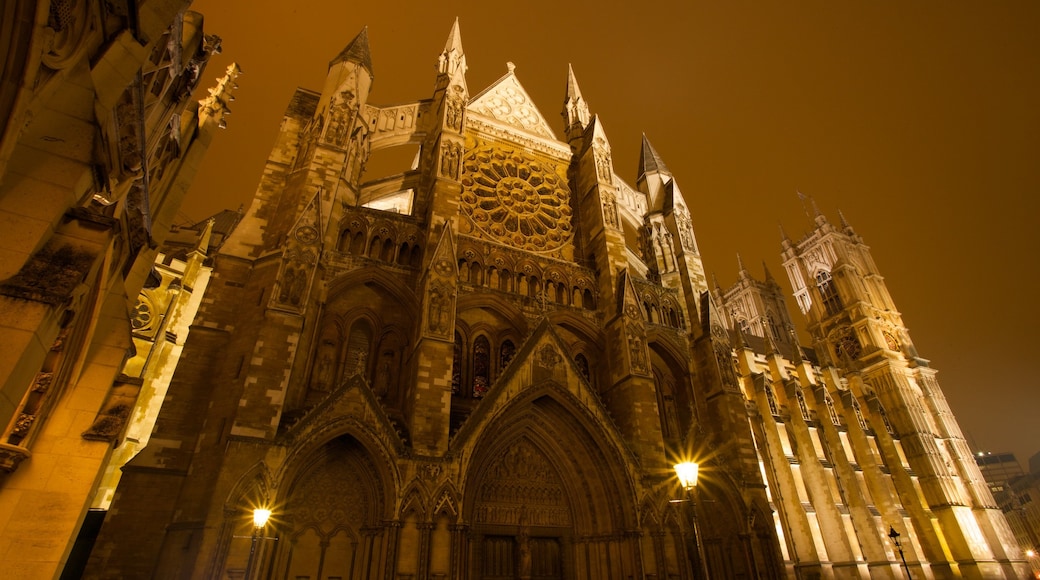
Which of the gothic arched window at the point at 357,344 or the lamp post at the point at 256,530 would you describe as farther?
the gothic arched window at the point at 357,344

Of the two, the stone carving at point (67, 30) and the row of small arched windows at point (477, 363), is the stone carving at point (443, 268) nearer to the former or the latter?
the row of small arched windows at point (477, 363)

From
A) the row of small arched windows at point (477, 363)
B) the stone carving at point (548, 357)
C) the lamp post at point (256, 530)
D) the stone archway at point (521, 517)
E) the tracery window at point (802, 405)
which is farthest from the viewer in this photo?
the tracery window at point (802, 405)

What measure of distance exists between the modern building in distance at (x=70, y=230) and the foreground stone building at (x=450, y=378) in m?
3.34

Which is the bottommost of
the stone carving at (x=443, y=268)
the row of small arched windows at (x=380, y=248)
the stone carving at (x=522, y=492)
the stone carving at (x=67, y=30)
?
the stone carving at (x=522, y=492)

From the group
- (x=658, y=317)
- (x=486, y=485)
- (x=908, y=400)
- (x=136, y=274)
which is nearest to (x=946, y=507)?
(x=908, y=400)

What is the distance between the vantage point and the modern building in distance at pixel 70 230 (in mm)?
3963

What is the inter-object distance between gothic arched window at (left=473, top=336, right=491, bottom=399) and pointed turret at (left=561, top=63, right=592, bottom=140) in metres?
10.9

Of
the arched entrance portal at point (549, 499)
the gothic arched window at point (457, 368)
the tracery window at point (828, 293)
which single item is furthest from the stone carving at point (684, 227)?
the tracery window at point (828, 293)

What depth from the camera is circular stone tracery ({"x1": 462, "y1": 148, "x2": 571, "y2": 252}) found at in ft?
57.2

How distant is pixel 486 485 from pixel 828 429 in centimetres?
2580

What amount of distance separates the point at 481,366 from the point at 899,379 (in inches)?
1462

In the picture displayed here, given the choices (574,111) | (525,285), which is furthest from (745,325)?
(525,285)

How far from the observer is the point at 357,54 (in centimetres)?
1633

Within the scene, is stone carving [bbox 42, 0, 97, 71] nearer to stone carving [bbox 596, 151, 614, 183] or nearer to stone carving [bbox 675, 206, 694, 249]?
stone carving [bbox 596, 151, 614, 183]
